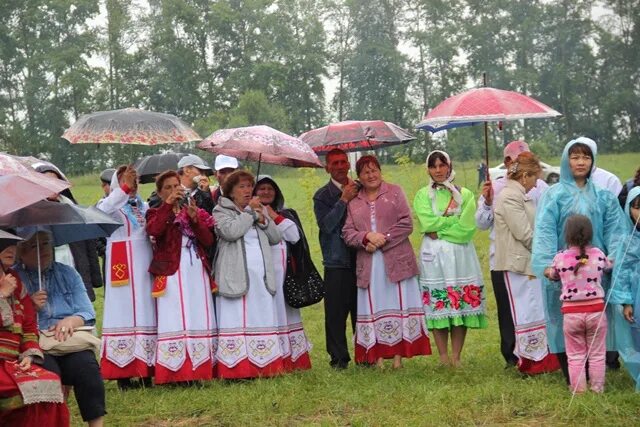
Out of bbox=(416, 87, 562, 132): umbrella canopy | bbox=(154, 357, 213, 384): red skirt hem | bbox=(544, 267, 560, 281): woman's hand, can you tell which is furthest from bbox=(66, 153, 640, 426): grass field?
bbox=(416, 87, 562, 132): umbrella canopy

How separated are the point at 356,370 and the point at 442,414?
1.86m

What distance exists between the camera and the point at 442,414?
601cm

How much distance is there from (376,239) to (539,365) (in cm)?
154

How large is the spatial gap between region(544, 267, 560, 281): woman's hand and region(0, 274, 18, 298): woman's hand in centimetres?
330

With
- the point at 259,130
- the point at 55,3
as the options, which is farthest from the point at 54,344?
the point at 55,3

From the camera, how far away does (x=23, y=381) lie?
5055 millimetres

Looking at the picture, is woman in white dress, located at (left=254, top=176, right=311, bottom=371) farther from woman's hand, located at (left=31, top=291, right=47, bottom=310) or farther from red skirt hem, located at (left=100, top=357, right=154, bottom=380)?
woman's hand, located at (left=31, top=291, right=47, bottom=310)

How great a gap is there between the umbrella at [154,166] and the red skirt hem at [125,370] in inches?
65.7

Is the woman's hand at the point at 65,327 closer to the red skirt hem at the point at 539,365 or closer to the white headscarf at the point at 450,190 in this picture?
the white headscarf at the point at 450,190

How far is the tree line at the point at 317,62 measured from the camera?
142 ft

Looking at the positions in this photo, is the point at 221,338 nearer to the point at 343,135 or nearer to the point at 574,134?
the point at 343,135

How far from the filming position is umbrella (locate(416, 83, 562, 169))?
23.9 feet

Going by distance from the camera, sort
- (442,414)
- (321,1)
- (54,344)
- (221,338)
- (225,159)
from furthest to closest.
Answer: (321,1)
(225,159)
(221,338)
(442,414)
(54,344)

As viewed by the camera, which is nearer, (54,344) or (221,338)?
(54,344)
